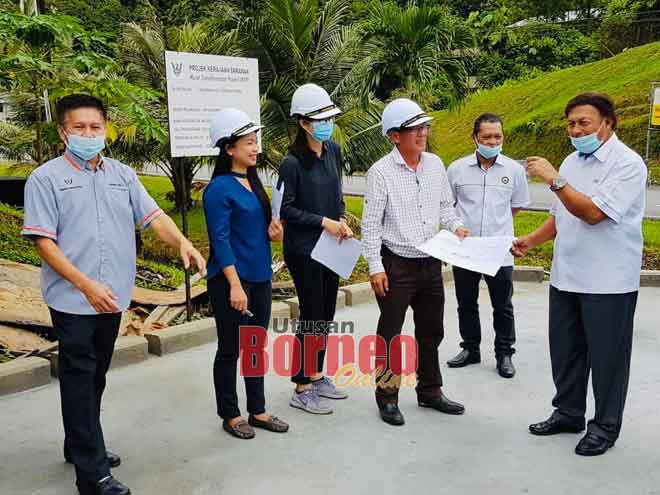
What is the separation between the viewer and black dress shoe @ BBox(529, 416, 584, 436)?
3.95m

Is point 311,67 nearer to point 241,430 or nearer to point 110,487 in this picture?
point 241,430

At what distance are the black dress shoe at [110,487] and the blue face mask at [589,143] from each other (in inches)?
109

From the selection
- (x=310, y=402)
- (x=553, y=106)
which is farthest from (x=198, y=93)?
(x=553, y=106)

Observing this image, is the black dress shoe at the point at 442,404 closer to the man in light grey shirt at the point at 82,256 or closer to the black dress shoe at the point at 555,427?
the black dress shoe at the point at 555,427

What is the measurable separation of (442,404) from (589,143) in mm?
1761

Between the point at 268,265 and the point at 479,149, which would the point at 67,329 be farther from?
the point at 479,149

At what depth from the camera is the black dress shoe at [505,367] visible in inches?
194

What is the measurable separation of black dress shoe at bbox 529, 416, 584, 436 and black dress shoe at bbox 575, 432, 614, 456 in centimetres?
21

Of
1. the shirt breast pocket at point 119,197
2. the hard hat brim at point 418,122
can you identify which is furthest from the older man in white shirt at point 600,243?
the shirt breast pocket at point 119,197

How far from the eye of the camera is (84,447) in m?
3.17

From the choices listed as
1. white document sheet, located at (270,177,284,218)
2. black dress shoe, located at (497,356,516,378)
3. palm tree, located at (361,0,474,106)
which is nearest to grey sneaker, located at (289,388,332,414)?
white document sheet, located at (270,177,284,218)

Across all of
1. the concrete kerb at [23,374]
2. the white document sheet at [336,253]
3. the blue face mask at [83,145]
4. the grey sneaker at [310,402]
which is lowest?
the grey sneaker at [310,402]

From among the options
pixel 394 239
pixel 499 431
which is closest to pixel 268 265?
pixel 394 239

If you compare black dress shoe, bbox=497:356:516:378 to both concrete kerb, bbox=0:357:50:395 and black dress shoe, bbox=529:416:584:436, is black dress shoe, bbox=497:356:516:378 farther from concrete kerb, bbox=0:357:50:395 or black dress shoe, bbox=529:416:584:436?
concrete kerb, bbox=0:357:50:395
